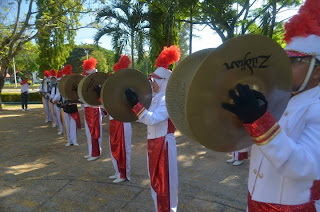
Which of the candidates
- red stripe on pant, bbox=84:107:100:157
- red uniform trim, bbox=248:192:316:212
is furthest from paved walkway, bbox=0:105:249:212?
red uniform trim, bbox=248:192:316:212

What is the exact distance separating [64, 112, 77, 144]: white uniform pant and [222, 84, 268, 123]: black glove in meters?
6.83

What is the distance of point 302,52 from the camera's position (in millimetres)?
1273

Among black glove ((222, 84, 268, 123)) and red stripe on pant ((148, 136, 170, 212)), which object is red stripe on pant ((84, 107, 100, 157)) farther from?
black glove ((222, 84, 268, 123))

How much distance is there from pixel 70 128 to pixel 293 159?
707 cm

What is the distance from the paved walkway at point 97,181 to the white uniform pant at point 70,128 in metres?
0.30

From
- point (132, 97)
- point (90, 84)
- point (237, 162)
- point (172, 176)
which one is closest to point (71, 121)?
point (90, 84)

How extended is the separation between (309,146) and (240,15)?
28.6ft

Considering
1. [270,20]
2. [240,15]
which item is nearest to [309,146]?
[270,20]

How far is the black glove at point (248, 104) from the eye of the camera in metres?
1.05

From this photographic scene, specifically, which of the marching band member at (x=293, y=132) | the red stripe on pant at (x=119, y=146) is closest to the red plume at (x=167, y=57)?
the red stripe on pant at (x=119, y=146)

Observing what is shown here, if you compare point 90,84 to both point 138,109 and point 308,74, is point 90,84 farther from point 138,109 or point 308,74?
point 308,74

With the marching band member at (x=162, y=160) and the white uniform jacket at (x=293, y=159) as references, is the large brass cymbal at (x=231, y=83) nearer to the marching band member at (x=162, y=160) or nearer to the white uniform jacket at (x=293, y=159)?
the white uniform jacket at (x=293, y=159)

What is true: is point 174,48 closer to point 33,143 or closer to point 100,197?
point 100,197

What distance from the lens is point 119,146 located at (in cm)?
467
